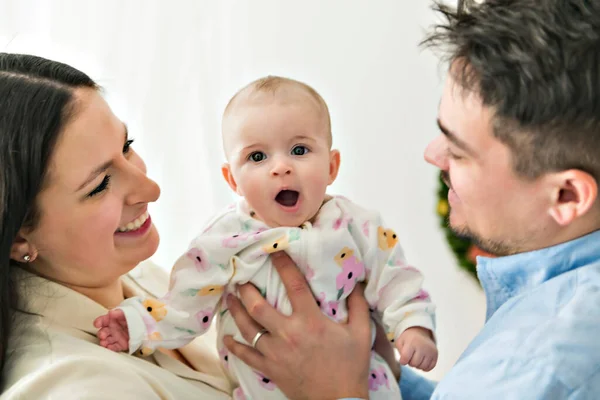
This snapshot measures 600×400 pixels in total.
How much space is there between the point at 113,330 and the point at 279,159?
500mm

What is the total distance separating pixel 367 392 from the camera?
5.08ft

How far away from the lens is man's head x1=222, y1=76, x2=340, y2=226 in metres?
1.53

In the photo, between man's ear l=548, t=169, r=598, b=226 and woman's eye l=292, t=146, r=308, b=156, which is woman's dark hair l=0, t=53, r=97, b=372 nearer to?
woman's eye l=292, t=146, r=308, b=156

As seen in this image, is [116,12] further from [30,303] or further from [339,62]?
[30,303]

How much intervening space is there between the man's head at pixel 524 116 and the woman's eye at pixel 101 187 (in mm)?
698

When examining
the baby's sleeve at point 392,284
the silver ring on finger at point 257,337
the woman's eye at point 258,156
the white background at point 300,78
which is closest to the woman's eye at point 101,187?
the woman's eye at point 258,156

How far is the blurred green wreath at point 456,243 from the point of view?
2.74m

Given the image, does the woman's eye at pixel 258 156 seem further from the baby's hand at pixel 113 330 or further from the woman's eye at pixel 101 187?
the baby's hand at pixel 113 330

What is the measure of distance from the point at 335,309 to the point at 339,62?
147 centimetres

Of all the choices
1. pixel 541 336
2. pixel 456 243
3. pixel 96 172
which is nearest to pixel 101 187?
pixel 96 172

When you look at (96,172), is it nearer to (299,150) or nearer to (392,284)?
(299,150)

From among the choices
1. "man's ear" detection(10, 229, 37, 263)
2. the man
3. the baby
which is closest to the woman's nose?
the man

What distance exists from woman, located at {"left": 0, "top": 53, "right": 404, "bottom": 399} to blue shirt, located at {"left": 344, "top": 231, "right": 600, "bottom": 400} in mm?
393

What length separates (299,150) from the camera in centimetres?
156
